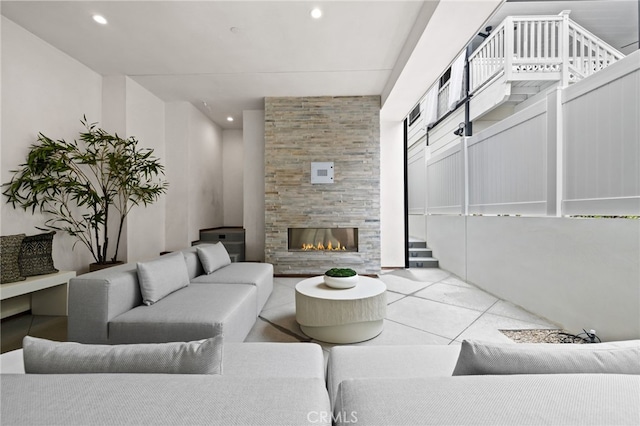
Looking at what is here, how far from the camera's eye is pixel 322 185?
438 centimetres

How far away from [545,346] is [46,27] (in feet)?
15.5

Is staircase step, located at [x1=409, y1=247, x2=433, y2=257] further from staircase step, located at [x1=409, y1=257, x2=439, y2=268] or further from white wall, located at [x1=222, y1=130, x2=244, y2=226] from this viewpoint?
white wall, located at [x1=222, y1=130, x2=244, y2=226]

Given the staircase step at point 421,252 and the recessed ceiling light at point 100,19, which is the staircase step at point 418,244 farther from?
the recessed ceiling light at point 100,19

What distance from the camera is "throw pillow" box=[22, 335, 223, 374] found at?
727mm

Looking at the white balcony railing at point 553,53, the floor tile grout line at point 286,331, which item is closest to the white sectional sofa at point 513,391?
the floor tile grout line at point 286,331

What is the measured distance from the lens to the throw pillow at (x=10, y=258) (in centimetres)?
234

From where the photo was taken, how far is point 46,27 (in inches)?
110

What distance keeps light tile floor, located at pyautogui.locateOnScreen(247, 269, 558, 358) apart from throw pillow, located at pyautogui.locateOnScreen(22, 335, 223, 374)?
147 cm

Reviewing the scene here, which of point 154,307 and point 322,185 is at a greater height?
point 322,185

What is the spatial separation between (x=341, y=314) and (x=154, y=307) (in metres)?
1.36

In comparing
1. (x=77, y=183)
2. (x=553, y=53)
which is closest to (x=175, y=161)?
(x=77, y=183)

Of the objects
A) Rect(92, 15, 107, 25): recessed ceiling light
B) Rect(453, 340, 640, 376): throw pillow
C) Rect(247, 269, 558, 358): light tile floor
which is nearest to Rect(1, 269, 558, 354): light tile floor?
Rect(247, 269, 558, 358): light tile floor

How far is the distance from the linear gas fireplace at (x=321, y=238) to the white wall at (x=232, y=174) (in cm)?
231

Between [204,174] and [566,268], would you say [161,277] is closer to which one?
[566,268]
